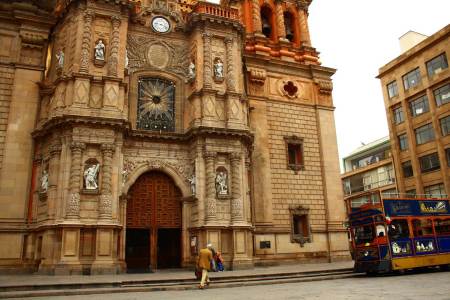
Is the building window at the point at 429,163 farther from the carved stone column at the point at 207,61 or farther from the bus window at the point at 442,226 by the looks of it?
the carved stone column at the point at 207,61

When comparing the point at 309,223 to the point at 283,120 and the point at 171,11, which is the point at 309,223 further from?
the point at 171,11

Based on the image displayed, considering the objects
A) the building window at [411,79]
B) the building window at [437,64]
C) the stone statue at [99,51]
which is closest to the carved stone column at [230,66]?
the stone statue at [99,51]

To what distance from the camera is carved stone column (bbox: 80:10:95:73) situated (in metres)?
23.5

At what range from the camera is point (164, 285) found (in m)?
16.9

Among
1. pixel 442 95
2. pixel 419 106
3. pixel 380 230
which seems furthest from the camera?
pixel 419 106

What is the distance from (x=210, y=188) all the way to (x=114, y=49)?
32.9ft

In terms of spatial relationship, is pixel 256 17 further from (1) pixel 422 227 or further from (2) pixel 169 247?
(1) pixel 422 227

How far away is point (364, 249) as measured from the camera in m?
20.5

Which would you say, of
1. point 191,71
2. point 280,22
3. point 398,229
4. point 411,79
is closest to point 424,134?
point 411,79

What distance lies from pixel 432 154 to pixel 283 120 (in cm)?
2113

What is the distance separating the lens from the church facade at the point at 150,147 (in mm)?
21906

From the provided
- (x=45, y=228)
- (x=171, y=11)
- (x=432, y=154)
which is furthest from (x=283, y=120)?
(x=432, y=154)

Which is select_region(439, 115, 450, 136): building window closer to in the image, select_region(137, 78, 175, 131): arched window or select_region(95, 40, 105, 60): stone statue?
select_region(137, 78, 175, 131): arched window

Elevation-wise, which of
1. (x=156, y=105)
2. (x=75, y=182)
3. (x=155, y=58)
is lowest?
(x=75, y=182)
